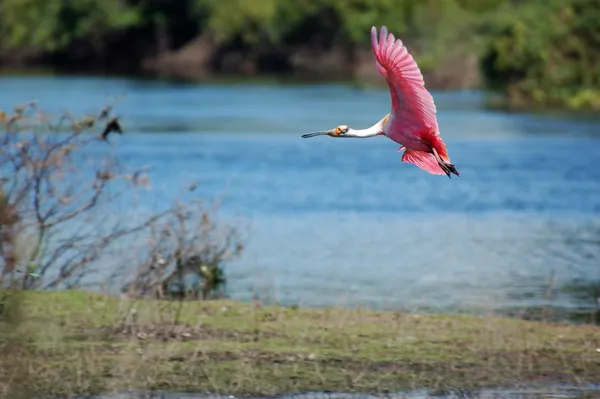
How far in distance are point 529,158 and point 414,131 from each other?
22.0 meters

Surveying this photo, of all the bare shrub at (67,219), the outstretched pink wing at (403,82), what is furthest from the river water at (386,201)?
the outstretched pink wing at (403,82)

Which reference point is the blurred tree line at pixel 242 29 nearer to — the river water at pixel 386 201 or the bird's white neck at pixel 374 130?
the river water at pixel 386 201

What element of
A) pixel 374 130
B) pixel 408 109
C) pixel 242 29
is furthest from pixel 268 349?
pixel 242 29

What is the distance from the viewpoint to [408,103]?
9398mm

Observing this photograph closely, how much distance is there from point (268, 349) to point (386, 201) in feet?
45.0

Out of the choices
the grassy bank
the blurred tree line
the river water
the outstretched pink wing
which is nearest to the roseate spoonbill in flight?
the outstretched pink wing

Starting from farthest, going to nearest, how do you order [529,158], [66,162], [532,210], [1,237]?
[529,158]
[532,210]
[66,162]
[1,237]

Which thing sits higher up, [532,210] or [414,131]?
[414,131]

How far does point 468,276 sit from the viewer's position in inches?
629

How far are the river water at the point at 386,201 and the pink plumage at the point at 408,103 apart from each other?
12.4 feet

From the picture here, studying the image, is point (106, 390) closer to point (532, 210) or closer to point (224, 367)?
point (224, 367)

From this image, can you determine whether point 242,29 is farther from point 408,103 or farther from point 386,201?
point 408,103

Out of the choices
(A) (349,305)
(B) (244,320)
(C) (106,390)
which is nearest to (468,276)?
(A) (349,305)

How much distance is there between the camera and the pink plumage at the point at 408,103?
29.7ft
